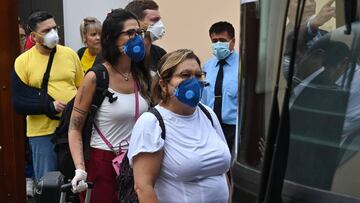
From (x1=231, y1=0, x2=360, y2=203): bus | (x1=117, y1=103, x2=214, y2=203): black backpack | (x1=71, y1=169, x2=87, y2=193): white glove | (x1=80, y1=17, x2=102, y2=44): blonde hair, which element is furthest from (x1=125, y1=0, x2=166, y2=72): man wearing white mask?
(x1=231, y1=0, x2=360, y2=203): bus

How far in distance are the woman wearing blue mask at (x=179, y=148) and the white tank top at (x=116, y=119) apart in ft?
2.41

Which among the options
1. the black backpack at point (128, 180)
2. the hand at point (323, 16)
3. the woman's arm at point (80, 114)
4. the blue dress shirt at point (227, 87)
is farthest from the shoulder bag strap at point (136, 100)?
the hand at point (323, 16)

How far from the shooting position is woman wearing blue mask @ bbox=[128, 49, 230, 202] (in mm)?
3197

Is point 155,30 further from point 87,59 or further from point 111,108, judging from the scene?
point 87,59

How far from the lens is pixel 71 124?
13.6ft

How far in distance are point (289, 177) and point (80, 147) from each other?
202 cm

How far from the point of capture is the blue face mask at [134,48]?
4.20m

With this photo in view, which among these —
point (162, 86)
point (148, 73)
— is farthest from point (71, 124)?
point (162, 86)

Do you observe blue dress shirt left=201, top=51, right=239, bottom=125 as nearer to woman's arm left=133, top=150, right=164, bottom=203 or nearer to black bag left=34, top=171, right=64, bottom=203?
woman's arm left=133, top=150, right=164, bottom=203

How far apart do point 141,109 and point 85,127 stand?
14.2 inches

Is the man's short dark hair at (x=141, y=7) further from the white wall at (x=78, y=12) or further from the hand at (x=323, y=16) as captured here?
the white wall at (x=78, y=12)

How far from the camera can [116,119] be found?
13.5 ft

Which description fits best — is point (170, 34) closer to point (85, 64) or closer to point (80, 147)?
point (85, 64)

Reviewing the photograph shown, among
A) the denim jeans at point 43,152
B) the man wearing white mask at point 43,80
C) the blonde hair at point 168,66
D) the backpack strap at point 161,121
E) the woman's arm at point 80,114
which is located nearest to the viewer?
the backpack strap at point 161,121
